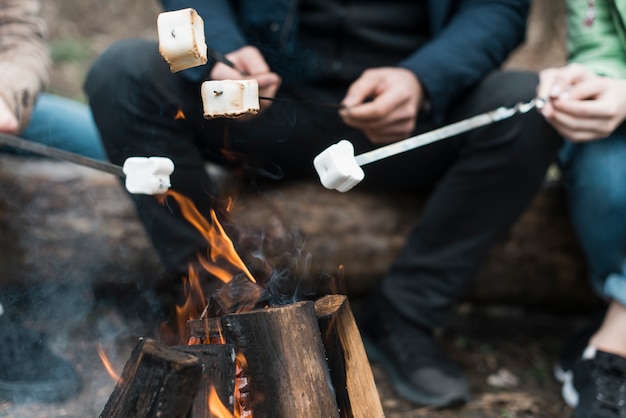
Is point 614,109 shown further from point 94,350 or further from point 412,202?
point 94,350

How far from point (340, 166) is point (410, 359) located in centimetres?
113

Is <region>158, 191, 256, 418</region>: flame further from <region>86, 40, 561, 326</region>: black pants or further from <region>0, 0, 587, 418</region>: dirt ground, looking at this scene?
<region>0, 0, 587, 418</region>: dirt ground

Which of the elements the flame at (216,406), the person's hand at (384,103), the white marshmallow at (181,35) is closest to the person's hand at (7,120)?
the white marshmallow at (181,35)

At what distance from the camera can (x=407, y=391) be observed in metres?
2.08

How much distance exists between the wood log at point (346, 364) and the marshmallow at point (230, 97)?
0.46 meters

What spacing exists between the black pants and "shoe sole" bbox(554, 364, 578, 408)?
47 cm

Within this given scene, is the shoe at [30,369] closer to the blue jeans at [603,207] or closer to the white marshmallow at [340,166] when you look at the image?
the white marshmallow at [340,166]


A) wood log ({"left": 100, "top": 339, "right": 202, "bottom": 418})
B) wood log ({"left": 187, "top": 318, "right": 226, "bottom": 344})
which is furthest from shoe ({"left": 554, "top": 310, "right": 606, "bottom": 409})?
wood log ({"left": 100, "top": 339, "right": 202, "bottom": 418})

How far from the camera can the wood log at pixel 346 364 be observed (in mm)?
1307

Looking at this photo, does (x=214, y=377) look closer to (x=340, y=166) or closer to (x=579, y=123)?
(x=340, y=166)

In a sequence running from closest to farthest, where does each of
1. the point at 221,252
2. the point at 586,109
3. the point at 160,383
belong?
the point at 160,383 → the point at 221,252 → the point at 586,109

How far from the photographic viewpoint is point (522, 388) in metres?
2.21

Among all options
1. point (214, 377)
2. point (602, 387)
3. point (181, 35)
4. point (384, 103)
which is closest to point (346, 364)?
point (214, 377)

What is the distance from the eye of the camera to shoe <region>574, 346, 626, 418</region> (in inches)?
70.3
